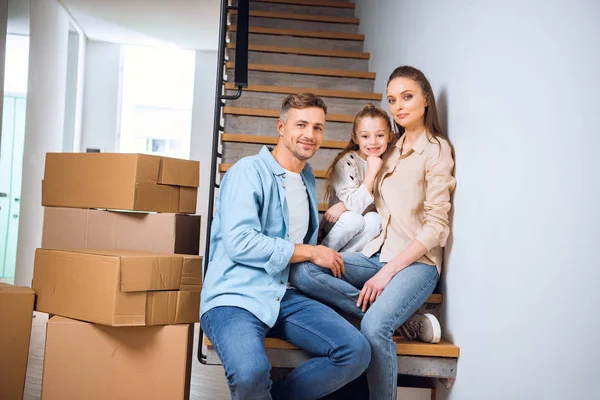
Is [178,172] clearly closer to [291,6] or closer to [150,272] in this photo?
[150,272]

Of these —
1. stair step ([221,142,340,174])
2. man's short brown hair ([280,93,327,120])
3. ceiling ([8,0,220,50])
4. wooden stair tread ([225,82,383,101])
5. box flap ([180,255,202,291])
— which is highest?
ceiling ([8,0,220,50])

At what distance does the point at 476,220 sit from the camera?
189 cm

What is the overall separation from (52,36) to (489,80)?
4.34 metres

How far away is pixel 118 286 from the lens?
6.57 ft

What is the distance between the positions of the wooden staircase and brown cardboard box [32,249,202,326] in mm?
248

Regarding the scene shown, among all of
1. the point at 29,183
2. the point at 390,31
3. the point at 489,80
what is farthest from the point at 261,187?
the point at 29,183

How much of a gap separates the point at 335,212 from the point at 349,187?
121 millimetres

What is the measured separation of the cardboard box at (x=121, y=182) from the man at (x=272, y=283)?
58 centimetres

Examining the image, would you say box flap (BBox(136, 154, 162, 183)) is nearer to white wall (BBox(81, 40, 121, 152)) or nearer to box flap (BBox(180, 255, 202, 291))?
box flap (BBox(180, 255, 202, 291))

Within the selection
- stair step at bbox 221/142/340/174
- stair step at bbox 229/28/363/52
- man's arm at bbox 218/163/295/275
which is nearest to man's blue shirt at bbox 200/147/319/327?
man's arm at bbox 218/163/295/275

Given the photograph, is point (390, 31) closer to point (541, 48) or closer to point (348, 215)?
point (348, 215)

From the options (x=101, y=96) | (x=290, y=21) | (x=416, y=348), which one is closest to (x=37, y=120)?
(x=290, y=21)

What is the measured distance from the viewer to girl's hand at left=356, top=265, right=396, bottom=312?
76.4 inches

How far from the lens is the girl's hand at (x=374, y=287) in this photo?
1.94 meters
